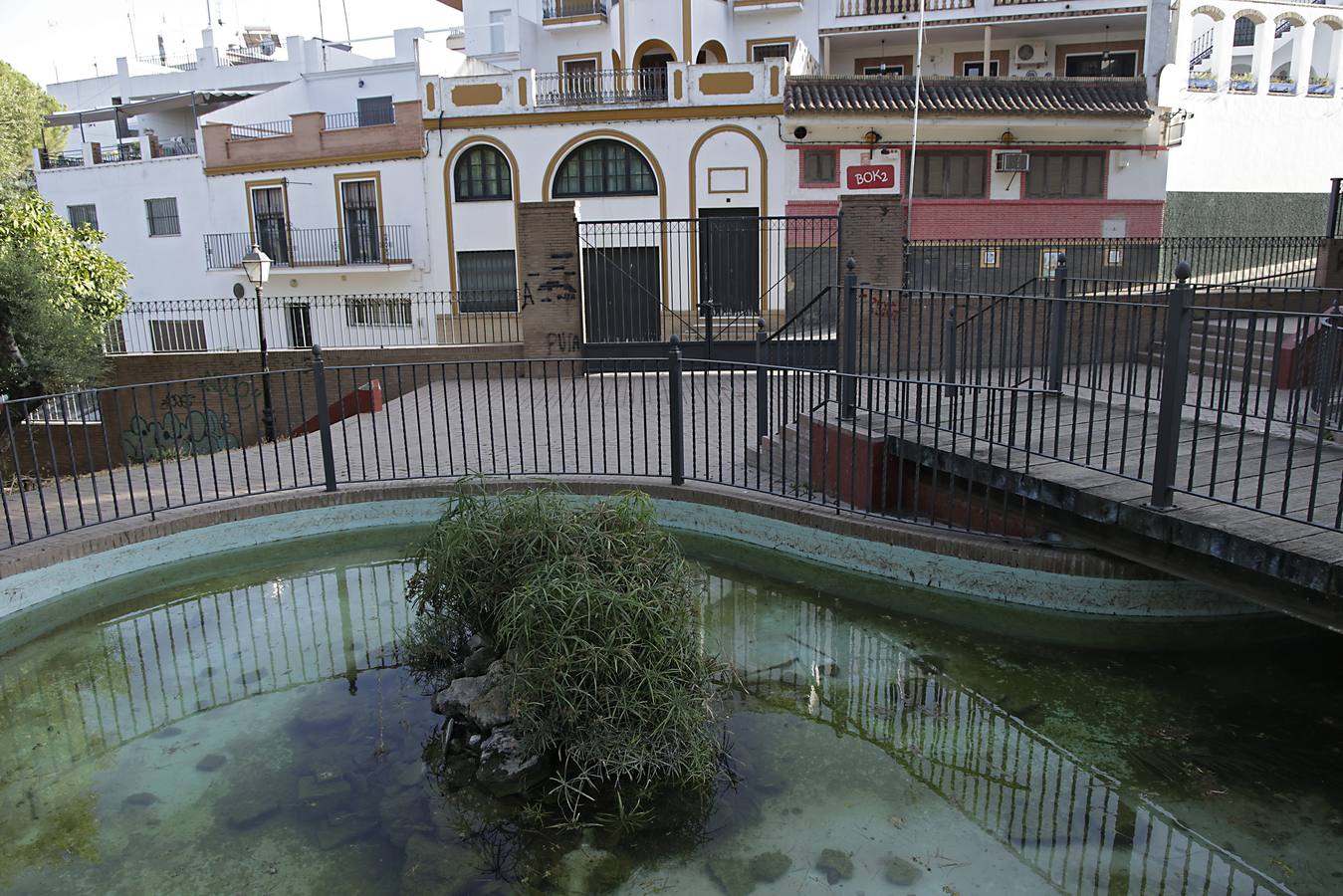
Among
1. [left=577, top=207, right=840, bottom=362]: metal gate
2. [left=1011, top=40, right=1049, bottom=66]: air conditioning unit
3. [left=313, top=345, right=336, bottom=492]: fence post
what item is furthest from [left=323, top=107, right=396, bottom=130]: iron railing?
[left=313, top=345, right=336, bottom=492]: fence post

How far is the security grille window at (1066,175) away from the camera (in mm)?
20922

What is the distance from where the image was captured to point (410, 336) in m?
22.4

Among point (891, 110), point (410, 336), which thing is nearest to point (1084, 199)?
point (891, 110)

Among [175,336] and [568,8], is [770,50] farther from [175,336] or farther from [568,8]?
[175,336]

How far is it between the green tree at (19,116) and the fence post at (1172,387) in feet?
102

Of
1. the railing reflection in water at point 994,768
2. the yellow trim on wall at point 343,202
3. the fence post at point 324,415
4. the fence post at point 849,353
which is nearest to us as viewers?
the railing reflection in water at point 994,768

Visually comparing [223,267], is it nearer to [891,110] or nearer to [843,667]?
[891,110]

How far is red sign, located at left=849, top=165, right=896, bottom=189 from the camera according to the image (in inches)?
800

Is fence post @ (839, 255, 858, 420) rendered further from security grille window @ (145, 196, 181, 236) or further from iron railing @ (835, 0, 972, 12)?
security grille window @ (145, 196, 181, 236)

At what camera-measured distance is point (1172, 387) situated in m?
4.62

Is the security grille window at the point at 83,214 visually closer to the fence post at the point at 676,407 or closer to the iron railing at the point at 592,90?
the iron railing at the point at 592,90

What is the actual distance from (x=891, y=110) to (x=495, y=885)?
18.7m

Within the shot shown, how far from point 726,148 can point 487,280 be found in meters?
6.53

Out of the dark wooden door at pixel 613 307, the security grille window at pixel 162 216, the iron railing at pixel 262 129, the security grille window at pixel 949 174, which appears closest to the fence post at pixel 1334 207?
the security grille window at pixel 949 174
